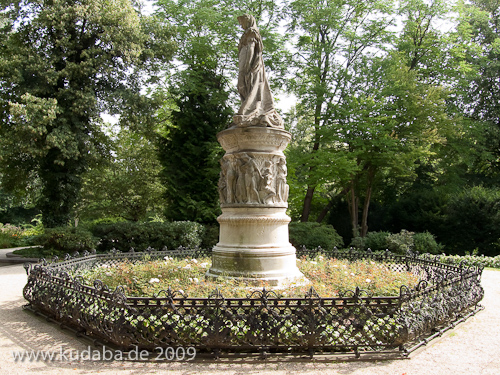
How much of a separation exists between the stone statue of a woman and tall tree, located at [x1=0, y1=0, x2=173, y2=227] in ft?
31.6

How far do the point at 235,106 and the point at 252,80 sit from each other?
1400 cm

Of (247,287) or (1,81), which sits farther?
(1,81)

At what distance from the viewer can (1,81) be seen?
53.2ft

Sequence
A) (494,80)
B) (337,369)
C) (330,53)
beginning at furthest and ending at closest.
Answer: (494,80)
(330,53)
(337,369)

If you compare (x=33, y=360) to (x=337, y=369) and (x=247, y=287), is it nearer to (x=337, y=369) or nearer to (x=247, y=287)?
(x=247, y=287)

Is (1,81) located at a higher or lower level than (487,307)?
higher

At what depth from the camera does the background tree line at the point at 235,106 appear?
16.5 meters

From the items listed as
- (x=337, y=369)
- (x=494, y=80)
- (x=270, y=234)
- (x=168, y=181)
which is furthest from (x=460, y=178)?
(x=337, y=369)

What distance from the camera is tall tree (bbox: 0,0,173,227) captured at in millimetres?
15343

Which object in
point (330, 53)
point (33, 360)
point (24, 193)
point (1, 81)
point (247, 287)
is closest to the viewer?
point (33, 360)

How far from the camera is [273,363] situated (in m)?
5.01

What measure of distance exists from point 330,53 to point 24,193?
17533 millimetres

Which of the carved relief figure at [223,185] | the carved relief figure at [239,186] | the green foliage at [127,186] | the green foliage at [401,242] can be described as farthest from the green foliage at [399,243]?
the green foliage at [127,186]

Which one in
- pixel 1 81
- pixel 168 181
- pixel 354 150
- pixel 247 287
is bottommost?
pixel 247 287
